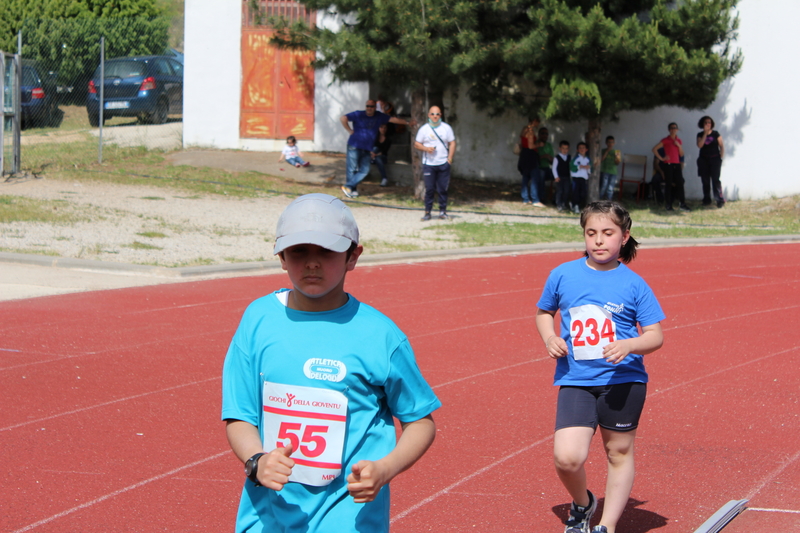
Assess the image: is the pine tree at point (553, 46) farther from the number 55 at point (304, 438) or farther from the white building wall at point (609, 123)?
the number 55 at point (304, 438)

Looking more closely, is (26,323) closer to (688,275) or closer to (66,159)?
(688,275)

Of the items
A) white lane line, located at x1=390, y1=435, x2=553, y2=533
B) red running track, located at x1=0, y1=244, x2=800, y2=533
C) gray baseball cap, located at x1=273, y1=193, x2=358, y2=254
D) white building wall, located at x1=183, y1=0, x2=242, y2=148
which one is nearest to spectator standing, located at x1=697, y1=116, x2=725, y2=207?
red running track, located at x1=0, y1=244, x2=800, y2=533

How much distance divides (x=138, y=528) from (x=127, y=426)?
1.49 meters

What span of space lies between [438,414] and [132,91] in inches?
788

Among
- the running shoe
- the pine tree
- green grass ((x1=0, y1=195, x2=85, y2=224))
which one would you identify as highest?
the pine tree

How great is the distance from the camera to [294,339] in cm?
246

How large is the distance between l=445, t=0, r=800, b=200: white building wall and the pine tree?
1.59 m

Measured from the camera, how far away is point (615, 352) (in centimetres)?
378

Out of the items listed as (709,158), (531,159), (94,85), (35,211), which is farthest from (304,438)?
(94,85)

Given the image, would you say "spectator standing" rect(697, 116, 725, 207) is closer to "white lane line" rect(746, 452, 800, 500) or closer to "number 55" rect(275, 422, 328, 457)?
"white lane line" rect(746, 452, 800, 500)

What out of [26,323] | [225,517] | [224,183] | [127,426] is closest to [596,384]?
[225,517]

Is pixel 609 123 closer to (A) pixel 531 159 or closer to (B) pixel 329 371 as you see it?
(A) pixel 531 159

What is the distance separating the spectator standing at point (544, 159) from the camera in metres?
19.8

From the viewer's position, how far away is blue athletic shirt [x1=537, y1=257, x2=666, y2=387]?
4.01 m
